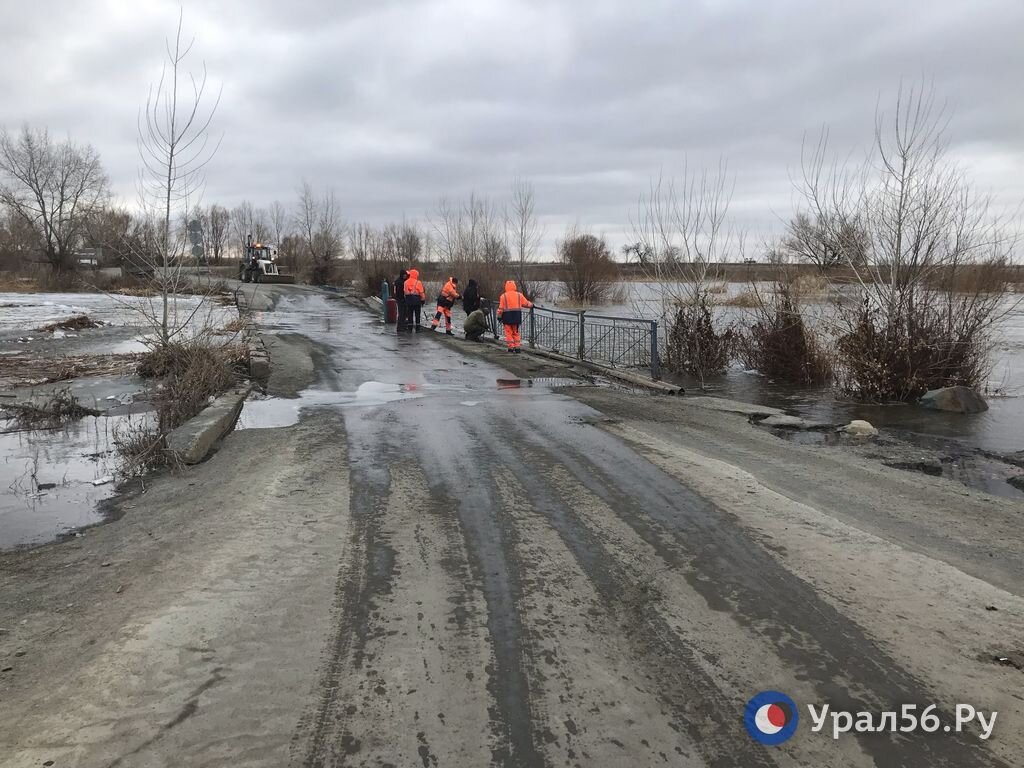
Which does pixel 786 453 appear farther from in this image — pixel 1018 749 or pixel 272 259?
pixel 272 259

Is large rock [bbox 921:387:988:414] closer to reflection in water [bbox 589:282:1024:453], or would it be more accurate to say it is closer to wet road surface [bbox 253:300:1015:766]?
reflection in water [bbox 589:282:1024:453]

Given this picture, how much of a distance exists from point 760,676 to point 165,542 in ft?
12.5

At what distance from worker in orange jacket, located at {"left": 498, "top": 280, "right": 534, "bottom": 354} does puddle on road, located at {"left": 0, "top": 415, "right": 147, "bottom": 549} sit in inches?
351

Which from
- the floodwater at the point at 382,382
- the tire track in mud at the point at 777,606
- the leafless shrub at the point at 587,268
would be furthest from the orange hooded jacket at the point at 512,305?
the leafless shrub at the point at 587,268

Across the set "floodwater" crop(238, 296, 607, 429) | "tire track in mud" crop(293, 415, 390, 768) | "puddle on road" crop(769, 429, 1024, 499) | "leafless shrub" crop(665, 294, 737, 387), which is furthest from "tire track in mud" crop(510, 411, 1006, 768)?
"leafless shrub" crop(665, 294, 737, 387)

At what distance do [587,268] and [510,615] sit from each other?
37.4 metres

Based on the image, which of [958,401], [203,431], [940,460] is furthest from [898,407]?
[203,431]

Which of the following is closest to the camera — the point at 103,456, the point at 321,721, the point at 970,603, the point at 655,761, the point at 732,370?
the point at 655,761

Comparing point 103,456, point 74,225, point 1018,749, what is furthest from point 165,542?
point 74,225

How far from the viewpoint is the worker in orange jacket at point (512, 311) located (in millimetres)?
16172

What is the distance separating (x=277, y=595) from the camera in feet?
12.5

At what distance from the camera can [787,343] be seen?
44.8ft

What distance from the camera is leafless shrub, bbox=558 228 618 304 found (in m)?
39.8

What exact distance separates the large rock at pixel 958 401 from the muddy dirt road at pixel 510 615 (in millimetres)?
4910
